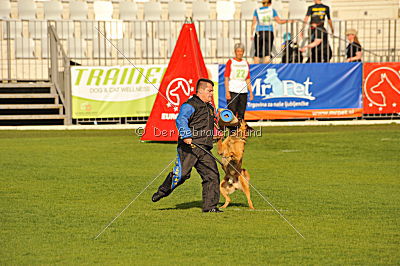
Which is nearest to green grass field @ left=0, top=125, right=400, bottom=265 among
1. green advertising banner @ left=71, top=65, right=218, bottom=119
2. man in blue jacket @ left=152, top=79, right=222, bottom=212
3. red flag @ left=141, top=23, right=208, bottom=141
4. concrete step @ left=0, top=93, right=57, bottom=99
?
man in blue jacket @ left=152, top=79, right=222, bottom=212

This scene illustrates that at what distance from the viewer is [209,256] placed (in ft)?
21.7

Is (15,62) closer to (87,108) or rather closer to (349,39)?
(87,108)

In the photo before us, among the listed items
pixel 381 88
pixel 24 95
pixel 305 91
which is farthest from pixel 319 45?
pixel 24 95

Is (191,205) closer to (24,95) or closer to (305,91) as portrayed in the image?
(305,91)

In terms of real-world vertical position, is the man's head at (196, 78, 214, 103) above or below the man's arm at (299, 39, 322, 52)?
below

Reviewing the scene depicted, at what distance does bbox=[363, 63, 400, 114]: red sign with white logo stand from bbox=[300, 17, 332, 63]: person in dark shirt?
1435 mm

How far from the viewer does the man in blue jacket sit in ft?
27.8

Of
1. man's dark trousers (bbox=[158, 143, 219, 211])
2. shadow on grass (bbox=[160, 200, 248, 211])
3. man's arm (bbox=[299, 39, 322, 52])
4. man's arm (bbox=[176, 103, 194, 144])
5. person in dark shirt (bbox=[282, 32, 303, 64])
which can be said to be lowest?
shadow on grass (bbox=[160, 200, 248, 211])

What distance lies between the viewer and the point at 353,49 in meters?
23.3

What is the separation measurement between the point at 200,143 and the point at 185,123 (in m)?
0.33

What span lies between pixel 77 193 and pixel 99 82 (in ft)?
38.0

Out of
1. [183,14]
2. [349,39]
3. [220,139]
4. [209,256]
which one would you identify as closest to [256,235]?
[209,256]

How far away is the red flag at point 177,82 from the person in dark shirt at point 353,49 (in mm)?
7898

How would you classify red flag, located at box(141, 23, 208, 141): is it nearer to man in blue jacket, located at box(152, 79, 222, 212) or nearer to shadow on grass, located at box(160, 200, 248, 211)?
shadow on grass, located at box(160, 200, 248, 211)
